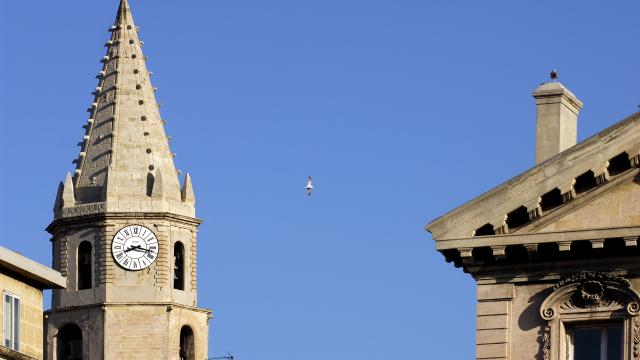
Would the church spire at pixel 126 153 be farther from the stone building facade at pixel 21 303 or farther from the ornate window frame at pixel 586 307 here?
the ornate window frame at pixel 586 307

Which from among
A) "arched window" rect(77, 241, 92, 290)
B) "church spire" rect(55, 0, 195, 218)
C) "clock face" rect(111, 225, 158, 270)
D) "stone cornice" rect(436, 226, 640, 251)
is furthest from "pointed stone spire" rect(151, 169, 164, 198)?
"stone cornice" rect(436, 226, 640, 251)

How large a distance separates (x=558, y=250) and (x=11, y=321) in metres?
23.1

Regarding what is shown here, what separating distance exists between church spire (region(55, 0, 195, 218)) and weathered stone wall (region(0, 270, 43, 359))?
6848cm

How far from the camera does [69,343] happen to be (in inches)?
5689

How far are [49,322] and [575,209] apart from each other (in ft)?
307

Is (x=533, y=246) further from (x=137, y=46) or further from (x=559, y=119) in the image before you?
(x=137, y=46)

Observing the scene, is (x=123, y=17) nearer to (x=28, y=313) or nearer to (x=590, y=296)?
(x=28, y=313)

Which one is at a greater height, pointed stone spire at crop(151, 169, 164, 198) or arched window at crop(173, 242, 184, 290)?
pointed stone spire at crop(151, 169, 164, 198)

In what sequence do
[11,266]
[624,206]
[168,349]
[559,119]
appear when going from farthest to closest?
1. [168,349]
2. [11,266]
3. [559,119]
4. [624,206]

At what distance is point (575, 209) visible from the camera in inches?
2044

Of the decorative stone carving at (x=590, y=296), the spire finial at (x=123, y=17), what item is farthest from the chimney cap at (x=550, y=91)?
the spire finial at (x=123, y=17)

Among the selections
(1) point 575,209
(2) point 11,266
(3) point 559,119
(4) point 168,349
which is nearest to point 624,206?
(1) point 575,209

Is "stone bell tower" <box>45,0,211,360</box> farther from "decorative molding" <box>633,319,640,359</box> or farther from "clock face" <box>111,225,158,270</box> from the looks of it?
"decorative molding" <box>633,319,640,359</box>

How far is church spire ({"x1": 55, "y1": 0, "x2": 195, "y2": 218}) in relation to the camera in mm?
143250
